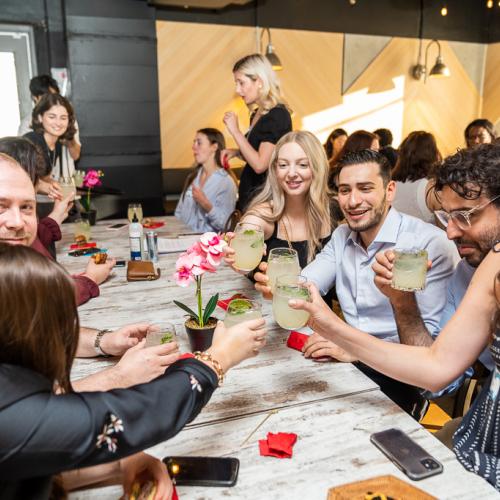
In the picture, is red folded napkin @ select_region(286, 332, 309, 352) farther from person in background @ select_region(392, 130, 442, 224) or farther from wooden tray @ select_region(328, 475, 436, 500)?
person in background @ select_region(392, 130, 442, 224)

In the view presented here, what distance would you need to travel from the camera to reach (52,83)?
15.1ft

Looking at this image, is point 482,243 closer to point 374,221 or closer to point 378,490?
point 374,221

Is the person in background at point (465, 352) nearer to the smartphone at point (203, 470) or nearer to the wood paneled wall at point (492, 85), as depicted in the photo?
the smartphone at point (203, 470)

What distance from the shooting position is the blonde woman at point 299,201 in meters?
2.60

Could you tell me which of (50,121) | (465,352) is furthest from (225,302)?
(50,121)

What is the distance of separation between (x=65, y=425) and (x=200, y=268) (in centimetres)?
79

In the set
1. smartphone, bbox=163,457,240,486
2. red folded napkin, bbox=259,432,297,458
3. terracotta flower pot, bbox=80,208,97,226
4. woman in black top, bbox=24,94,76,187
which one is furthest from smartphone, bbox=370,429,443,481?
woman in black top, bbox=24,94,76,187

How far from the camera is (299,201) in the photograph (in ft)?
8.79

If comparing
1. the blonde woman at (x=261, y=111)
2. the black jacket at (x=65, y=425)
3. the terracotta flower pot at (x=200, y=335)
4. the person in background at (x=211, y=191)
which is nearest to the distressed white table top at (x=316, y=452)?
the black jacket at (x=65, y=425)

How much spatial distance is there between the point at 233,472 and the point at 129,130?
5.24 m

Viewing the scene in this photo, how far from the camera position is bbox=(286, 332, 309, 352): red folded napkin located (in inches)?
A: 64.2

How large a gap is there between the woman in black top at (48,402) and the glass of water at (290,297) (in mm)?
591

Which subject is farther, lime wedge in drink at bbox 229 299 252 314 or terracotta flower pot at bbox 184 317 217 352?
terracotta flower pot at bbox 184 317 217 352

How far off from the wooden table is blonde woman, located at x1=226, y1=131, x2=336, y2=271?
0.86 m
